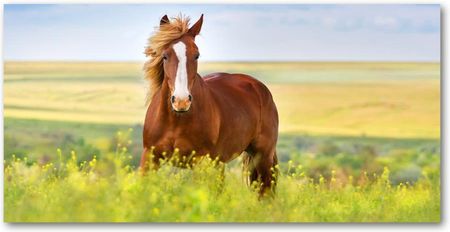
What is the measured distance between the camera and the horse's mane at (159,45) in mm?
9117

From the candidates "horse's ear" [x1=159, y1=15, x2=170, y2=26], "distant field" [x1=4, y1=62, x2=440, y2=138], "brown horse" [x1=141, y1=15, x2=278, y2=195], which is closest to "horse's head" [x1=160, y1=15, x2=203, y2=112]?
"brown horse" [x1=141, y1=15, x2=278, y2=195]

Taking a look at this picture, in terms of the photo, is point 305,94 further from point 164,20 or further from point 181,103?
point 181,103

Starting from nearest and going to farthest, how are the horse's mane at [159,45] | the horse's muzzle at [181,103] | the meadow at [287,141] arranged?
the horse's muzzle at [181,103] → the horse's mane at [159,45] → the meadow at [287,141]

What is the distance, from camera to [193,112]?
9.27 metres

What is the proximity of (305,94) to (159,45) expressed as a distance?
1.38 meters

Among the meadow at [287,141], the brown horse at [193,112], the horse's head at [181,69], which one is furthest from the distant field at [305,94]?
the horse's head at [181,69]

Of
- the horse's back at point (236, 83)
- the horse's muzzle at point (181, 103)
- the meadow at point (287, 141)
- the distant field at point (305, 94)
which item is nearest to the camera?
the horse's muzzle at point (181, 103)

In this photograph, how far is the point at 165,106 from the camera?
922cm

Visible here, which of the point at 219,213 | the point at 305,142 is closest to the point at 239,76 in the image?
the point at 305,142

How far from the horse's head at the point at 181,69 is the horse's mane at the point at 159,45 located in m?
0.06

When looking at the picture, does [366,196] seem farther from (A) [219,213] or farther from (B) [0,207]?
(B) [0,207]

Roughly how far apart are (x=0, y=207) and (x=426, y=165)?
10.2 feet

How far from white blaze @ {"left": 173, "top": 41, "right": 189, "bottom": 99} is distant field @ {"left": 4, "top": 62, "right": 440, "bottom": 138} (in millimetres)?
754

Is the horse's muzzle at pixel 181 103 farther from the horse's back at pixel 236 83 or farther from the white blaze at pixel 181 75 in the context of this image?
the horse's back at pixel 236 83
